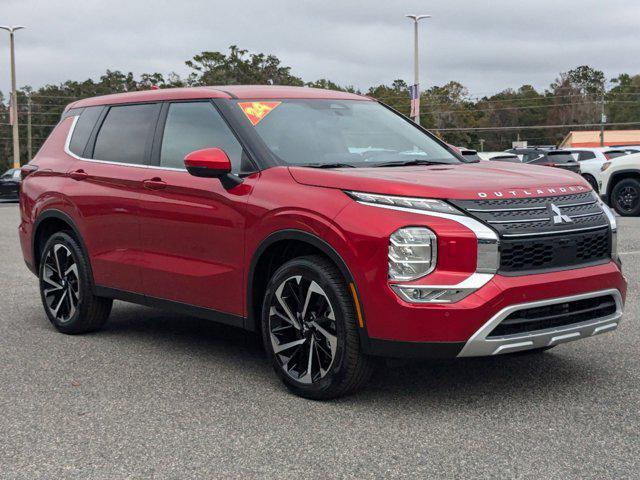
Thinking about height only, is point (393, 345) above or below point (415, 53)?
below

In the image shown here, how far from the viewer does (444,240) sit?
15.3ft

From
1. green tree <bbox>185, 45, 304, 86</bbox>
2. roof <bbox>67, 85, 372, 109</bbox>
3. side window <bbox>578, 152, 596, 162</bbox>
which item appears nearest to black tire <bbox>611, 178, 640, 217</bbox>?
side window <bbox>578, 152, 596, 162</bbox>

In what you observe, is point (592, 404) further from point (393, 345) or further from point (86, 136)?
point (86, 136)

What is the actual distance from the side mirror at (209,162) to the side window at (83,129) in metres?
1.99

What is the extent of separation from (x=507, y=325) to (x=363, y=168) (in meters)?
1.28

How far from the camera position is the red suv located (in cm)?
470

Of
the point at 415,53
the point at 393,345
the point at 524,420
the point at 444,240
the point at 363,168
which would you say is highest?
the point at 415,53

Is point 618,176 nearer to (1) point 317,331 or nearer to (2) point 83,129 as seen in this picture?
(2) point 83,129

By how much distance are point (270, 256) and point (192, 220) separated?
67 centimetres

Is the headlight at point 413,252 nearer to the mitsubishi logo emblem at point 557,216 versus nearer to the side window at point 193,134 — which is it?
the mitsubishi logo emblem at point 557,216

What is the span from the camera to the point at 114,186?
6.61 metres

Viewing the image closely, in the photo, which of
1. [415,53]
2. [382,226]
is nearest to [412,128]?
[382,226]

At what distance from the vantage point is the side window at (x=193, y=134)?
5.82 metres

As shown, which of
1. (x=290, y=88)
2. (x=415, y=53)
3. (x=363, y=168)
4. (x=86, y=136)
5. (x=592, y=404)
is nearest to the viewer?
(x=592, y=404)
